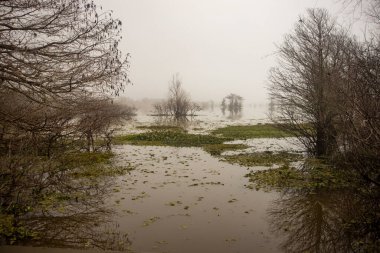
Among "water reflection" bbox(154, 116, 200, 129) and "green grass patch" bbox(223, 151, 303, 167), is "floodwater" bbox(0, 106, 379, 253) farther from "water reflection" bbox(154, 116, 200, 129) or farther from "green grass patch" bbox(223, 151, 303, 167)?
"water reflection" bbox(154, 116, 200, 129)

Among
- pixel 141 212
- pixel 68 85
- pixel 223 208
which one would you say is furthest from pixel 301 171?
pixel 68 85

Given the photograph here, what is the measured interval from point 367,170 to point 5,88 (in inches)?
312

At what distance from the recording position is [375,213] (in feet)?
20.9

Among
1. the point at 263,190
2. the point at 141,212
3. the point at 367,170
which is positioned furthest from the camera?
the point at 263,190

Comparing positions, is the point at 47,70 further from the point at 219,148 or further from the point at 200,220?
the point at 219,148

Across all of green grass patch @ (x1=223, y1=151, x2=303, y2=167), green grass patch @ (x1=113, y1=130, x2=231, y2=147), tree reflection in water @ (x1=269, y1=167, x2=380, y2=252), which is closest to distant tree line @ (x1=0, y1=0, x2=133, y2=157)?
tree reflection in water @ (x1=269, y1=167, x2=380, y2=252)

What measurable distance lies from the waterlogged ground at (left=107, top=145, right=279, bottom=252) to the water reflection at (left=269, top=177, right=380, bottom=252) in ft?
1.31

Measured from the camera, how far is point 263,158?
15.8 meters

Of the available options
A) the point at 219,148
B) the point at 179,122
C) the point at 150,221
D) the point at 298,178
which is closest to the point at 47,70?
the point at 150,221

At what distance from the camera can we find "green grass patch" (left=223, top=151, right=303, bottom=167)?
48.4ft

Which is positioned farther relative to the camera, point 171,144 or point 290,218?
point 171,144

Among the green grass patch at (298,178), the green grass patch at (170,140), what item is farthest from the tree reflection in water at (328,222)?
the green grass patch at (170,140)

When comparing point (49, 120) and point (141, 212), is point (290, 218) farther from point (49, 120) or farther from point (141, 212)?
point (49, 120)

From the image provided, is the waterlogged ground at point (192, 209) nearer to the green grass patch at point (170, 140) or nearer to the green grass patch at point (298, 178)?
the green grass patch at point (298, 178)
